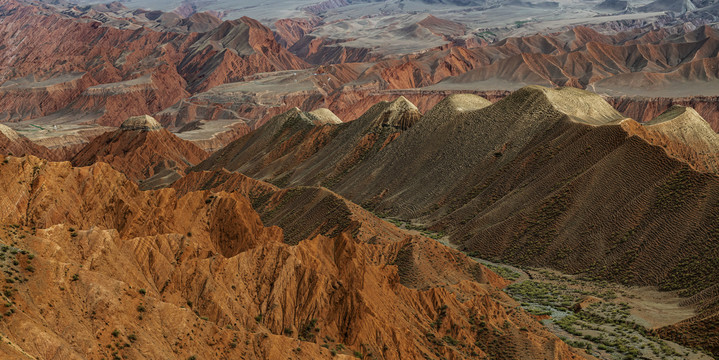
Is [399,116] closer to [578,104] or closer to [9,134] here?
[578,104]

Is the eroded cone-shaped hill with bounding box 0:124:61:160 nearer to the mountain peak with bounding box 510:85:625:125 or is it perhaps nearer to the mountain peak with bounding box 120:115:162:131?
the mountain peak with bounding box 120:115:162:131

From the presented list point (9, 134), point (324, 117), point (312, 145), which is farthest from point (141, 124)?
point (312, 145)

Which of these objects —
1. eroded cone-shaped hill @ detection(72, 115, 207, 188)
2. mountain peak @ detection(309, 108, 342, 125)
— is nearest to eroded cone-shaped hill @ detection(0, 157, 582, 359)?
eroded cone-shaped hill @ detection(72, 115, 207, 188)

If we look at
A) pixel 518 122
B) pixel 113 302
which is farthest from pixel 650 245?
pixel 113 302

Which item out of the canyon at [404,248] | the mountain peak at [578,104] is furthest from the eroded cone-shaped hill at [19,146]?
the mountain peak at [578,104]

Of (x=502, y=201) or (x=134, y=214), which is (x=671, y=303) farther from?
(x=134, y=214)

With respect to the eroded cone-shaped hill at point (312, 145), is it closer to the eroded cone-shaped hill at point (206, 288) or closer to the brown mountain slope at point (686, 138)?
the brown mountain slope at point (686, 138)

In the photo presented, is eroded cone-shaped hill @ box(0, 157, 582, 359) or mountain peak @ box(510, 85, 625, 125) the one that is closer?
eroded cone-shaped hill @ box(0, 157, 582, 359)
